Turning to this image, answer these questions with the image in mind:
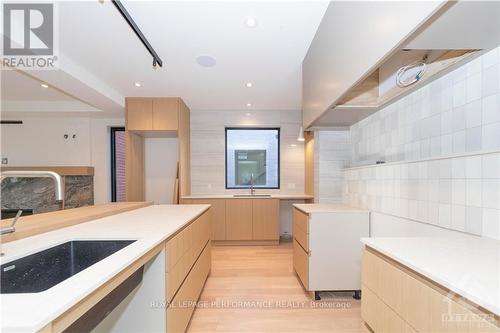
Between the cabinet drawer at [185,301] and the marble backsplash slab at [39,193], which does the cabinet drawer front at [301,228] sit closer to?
the cabinet drawer at [185,301]

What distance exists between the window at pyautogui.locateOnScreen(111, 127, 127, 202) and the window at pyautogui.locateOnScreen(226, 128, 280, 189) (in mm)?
2340

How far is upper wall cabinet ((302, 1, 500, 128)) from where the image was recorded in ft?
2.68

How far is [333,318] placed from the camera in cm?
185

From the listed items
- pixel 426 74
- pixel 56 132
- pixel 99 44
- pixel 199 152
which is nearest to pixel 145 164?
pixel 199 152

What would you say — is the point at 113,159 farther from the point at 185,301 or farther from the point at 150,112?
the point at 185,301

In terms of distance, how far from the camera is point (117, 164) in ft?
15.1

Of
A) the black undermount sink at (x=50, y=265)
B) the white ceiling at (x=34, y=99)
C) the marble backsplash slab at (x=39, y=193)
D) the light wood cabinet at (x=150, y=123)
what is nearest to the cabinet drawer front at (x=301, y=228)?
the black undermount sink at (x=50, y=265)

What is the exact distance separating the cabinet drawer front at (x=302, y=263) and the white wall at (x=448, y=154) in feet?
2.74

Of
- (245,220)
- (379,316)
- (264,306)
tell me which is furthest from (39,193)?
(379,316)

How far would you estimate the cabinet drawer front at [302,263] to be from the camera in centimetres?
210

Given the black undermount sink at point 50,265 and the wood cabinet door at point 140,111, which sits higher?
the wood cabinet door at point 140,111

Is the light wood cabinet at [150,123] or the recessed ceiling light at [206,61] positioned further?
the light wood cabinet at [150,123]

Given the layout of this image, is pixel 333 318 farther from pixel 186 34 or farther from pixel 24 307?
pixel 186 34

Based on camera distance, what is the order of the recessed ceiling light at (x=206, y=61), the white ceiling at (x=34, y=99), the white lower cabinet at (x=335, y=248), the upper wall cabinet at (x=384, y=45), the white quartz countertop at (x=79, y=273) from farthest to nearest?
the white ceiling at (x=34, y=99)
the recessed ceiling light at (x=206, y=61)
the white lower cabinet at (x=335, y=248)
the upper wall cabinet at (x=384, y=45)
the white quartz countertop at (x=79, y=273)
